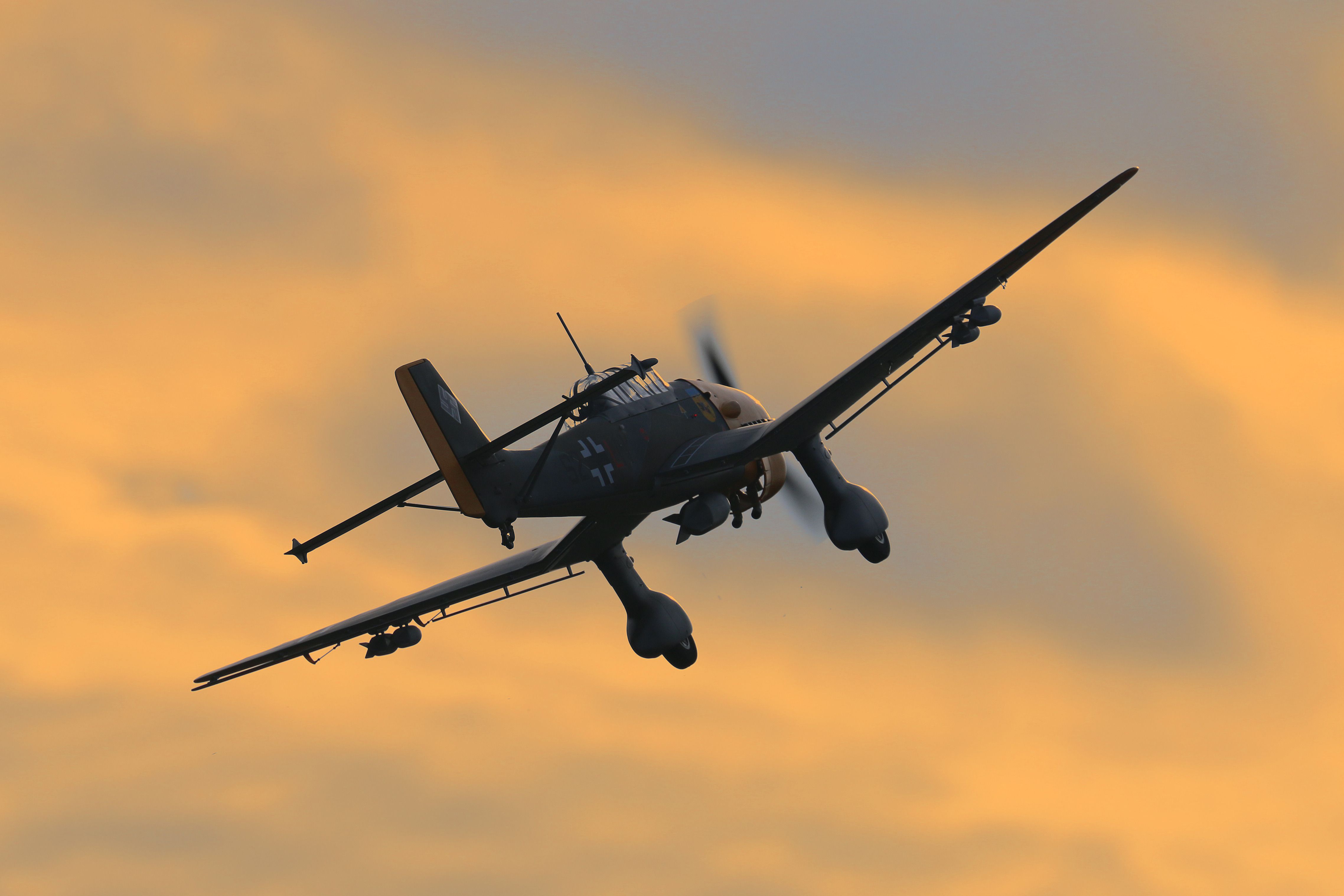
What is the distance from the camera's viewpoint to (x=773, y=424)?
34938mm

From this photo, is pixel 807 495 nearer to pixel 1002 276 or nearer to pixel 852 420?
pixel 852 420

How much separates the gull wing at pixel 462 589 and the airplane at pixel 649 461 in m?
0.08

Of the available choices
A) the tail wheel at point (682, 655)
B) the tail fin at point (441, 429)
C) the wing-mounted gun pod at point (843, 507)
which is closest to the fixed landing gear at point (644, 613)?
the tail wheel at point (682, 655)

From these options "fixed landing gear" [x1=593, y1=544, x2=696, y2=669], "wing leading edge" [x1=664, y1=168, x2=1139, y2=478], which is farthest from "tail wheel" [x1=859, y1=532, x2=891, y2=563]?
"fixed landing gear" [x1=593, y1=544, x2=696, y2=669]

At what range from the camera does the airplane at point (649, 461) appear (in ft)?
104

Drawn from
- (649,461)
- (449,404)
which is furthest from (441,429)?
(649,461)

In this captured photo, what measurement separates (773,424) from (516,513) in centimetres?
659

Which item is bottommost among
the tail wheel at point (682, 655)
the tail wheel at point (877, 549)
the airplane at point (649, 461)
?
the tail wheel at point (682, 655)

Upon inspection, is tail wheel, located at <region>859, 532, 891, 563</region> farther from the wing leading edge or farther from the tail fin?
the tail fin

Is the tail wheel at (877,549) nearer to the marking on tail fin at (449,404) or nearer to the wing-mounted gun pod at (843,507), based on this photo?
the wing-mounted gun pod at (843,507)

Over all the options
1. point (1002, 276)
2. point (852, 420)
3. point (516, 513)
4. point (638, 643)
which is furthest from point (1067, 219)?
point (638, 643)

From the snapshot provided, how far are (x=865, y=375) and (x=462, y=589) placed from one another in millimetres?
12865

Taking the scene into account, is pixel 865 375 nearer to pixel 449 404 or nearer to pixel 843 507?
pixel 843 507

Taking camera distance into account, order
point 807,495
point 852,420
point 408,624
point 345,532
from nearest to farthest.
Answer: point 345,532, point 852,420, point 807,495, point 408,624
